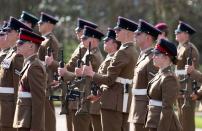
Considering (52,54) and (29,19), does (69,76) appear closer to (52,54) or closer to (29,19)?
(52,54)

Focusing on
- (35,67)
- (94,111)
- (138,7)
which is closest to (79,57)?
(94,111)

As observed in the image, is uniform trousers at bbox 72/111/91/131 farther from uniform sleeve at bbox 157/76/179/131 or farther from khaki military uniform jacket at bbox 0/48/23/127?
uniform sleeve at bbox 157/76/179/131

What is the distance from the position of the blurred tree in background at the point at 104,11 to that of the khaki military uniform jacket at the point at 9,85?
1649 centimetres

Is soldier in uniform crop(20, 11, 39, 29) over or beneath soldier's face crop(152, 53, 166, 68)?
over

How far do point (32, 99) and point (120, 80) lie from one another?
201 cm

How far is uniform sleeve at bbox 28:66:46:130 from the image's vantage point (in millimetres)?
10513

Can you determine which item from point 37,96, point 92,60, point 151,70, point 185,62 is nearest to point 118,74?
point 151,70

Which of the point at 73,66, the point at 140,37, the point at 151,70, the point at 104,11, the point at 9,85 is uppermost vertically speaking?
the point at 104,11

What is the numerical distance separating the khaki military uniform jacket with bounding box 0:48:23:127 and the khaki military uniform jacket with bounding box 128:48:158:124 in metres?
1.65

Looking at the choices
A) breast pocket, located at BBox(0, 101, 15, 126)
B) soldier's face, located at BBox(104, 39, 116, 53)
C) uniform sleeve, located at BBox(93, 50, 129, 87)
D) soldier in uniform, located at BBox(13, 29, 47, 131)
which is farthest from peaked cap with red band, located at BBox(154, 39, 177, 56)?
breast pocket, located at BBox(0, 101, 15, 126)

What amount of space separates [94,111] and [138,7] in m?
20.4

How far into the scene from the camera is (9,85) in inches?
462

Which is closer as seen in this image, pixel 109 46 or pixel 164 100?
pixel 164 100

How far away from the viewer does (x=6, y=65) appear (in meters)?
11.7
